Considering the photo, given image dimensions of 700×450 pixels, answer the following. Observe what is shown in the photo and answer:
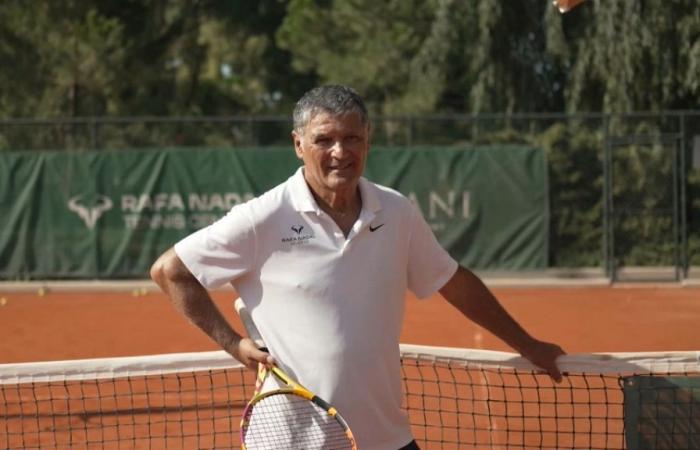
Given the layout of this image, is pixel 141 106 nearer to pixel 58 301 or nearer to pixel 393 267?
pixel 58 301

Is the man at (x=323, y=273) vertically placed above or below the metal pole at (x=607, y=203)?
above

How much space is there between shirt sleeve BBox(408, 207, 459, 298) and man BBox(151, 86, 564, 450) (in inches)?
3.6

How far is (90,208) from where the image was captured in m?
15.0

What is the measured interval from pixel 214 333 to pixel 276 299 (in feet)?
0.76

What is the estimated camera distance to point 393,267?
2.82m

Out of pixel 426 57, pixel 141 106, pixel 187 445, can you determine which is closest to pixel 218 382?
pixel 187 445

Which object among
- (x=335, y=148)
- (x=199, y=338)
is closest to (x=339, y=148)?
(x=335, y=148)

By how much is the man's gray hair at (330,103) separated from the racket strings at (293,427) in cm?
76

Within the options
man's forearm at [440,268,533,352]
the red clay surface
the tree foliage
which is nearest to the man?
man's forearm at [440,268,533,352]

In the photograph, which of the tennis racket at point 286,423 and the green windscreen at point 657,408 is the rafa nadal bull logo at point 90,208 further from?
the tennis racket at point 286,423

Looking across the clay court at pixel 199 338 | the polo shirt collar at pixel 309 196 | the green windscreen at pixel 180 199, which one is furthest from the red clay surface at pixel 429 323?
the polo shirt collar at pixel 309 196

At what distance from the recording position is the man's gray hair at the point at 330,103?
2699mm

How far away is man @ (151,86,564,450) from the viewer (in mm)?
2721

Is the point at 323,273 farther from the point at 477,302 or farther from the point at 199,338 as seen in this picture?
the point at 199,338
